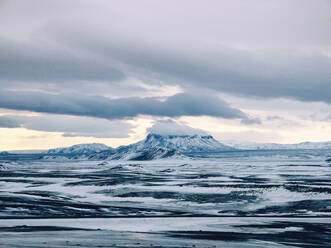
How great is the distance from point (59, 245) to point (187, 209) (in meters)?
21.7

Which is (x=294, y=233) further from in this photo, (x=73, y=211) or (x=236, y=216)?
(x=73, y=211)

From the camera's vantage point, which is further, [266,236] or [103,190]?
[103,190]

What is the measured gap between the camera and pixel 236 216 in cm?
3631

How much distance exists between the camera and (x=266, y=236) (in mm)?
25359

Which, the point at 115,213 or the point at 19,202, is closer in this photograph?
the point at 115,213

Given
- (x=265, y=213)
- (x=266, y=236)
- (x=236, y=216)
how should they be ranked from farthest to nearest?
(x=265, y=213)
(x=236, y=216)
(x=266, y=236)

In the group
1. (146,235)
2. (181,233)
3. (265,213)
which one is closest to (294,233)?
(181,233)

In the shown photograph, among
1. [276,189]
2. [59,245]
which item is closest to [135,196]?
[276,189]

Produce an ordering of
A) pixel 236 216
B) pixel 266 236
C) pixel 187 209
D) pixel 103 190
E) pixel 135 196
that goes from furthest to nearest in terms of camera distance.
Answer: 1. pixel 103 190
2. pixel 135 196
3. pixel 187 209
4. pixel 236 216
5. pixel 266 236

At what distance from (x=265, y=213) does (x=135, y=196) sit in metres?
18.4

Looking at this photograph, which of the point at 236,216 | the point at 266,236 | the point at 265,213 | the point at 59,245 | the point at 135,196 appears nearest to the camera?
the point at 59,245

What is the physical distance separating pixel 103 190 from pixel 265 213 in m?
26.8

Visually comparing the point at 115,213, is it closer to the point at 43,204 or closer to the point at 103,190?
the point at 43,204

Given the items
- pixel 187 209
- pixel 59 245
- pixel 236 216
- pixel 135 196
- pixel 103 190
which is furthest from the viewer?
pixel 103 190
